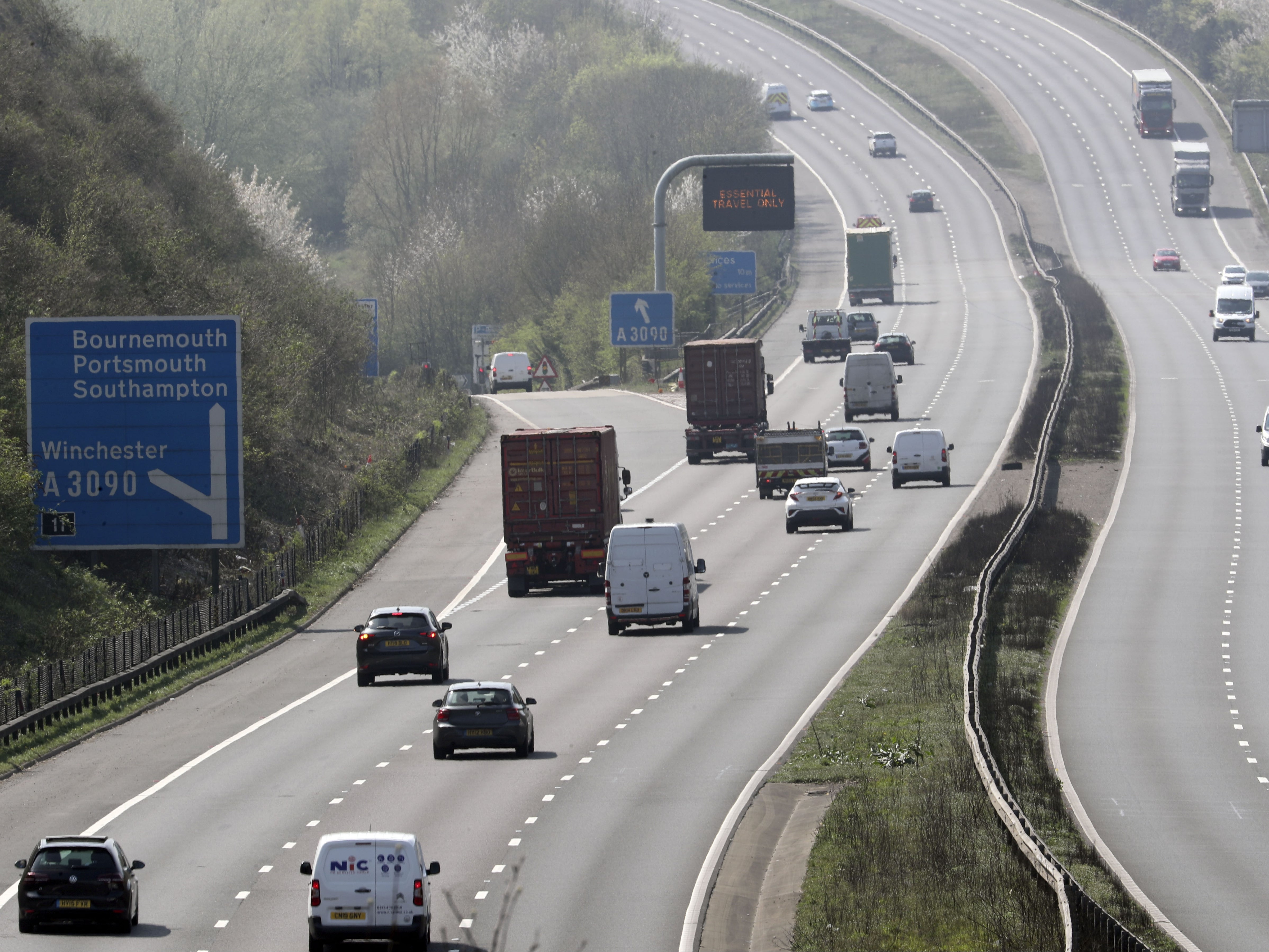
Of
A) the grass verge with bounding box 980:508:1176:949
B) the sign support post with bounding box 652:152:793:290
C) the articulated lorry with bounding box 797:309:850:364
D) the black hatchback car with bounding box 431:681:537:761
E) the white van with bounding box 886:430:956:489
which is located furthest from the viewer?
the articulated lorry with bounding box 797:309:850:364

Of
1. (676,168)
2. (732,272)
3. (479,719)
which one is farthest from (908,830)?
(732,272)

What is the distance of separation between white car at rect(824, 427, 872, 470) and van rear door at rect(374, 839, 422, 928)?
5095cm

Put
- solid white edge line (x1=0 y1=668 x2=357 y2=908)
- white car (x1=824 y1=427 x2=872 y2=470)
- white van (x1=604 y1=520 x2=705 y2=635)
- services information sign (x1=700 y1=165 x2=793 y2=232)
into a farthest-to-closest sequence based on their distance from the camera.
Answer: services information sign (x1=700 y1=165 x2=793 y2=232) < white car (x1=824 y1=427 x2=872 y2=470) < white van (x1=604 y1=520 x2=705 y2=635) < solid white edge line (x1=0 y1=668 x2=357 y2=908)

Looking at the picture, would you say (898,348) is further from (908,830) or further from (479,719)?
(908,830)

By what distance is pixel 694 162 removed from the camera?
251ft

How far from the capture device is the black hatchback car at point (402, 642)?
39000 mm

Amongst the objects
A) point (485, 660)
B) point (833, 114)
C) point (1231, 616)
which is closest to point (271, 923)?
point (485, 660)

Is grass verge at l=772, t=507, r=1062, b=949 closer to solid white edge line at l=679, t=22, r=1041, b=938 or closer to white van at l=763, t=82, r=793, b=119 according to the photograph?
solid white edge line at l=679, t=22, r=1041, b=938

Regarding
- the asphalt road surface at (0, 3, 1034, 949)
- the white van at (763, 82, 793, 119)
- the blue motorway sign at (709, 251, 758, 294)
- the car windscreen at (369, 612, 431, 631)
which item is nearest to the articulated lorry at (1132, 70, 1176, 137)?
the white van at (763, 82, 793, 119)

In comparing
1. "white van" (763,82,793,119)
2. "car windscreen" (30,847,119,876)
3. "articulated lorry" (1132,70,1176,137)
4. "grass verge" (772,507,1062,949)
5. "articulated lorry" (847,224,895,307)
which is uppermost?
"white van" (763,82,793,119)

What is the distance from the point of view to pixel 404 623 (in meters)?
39.1

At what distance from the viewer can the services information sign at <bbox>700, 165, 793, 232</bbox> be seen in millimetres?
81625

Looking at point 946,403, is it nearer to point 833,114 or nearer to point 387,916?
point 387,916

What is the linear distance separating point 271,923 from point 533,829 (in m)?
5.50
